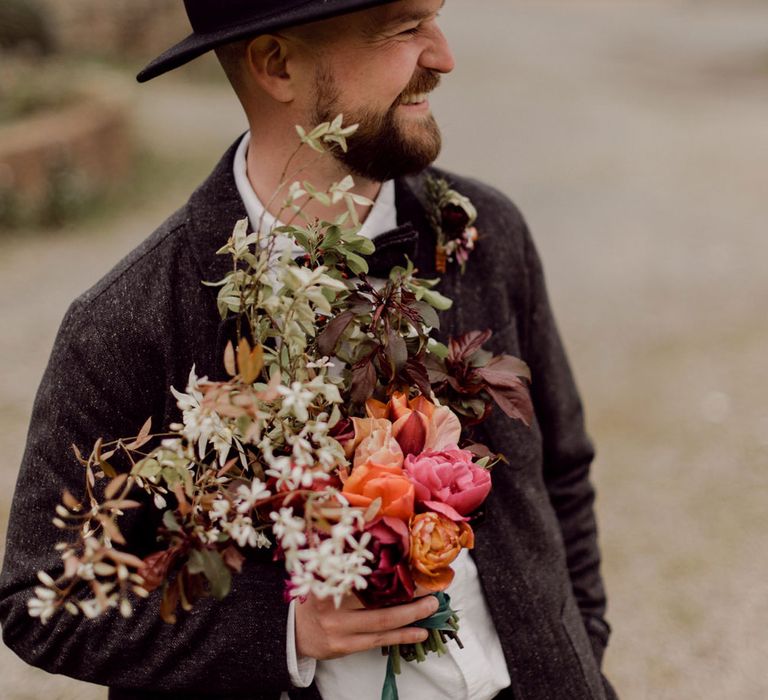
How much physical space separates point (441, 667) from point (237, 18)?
1294mm

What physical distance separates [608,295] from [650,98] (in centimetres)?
644

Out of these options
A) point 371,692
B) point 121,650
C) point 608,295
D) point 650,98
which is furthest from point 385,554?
point 650,98

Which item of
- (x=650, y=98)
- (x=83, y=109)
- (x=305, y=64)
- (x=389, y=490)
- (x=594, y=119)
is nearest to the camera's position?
(x=389, y=490)

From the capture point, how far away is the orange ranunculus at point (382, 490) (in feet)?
4.68

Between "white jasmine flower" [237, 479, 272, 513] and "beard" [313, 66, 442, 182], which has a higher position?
"beard" [313, 66, 442, 182]

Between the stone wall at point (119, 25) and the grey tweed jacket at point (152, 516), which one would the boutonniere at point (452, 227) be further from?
the stone wall at point (119, 25)

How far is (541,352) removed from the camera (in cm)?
246

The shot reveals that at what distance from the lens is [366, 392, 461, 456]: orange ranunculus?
155cm

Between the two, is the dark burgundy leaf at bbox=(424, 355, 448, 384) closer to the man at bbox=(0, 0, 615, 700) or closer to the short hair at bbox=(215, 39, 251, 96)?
the man at bbox=(0, 0, 615, 700)

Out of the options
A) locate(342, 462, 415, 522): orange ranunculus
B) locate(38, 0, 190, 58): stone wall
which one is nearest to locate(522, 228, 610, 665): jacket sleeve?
locate(342, 462, 415, 522): orange ranunculus

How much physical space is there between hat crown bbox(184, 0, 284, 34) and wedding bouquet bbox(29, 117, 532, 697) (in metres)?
0.44

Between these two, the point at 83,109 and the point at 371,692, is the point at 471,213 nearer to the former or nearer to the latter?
the point at 371,692

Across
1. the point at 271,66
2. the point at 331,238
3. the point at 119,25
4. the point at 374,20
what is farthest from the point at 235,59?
the point at 119,25

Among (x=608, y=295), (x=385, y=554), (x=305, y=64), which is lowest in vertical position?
(x=608, y=295)
